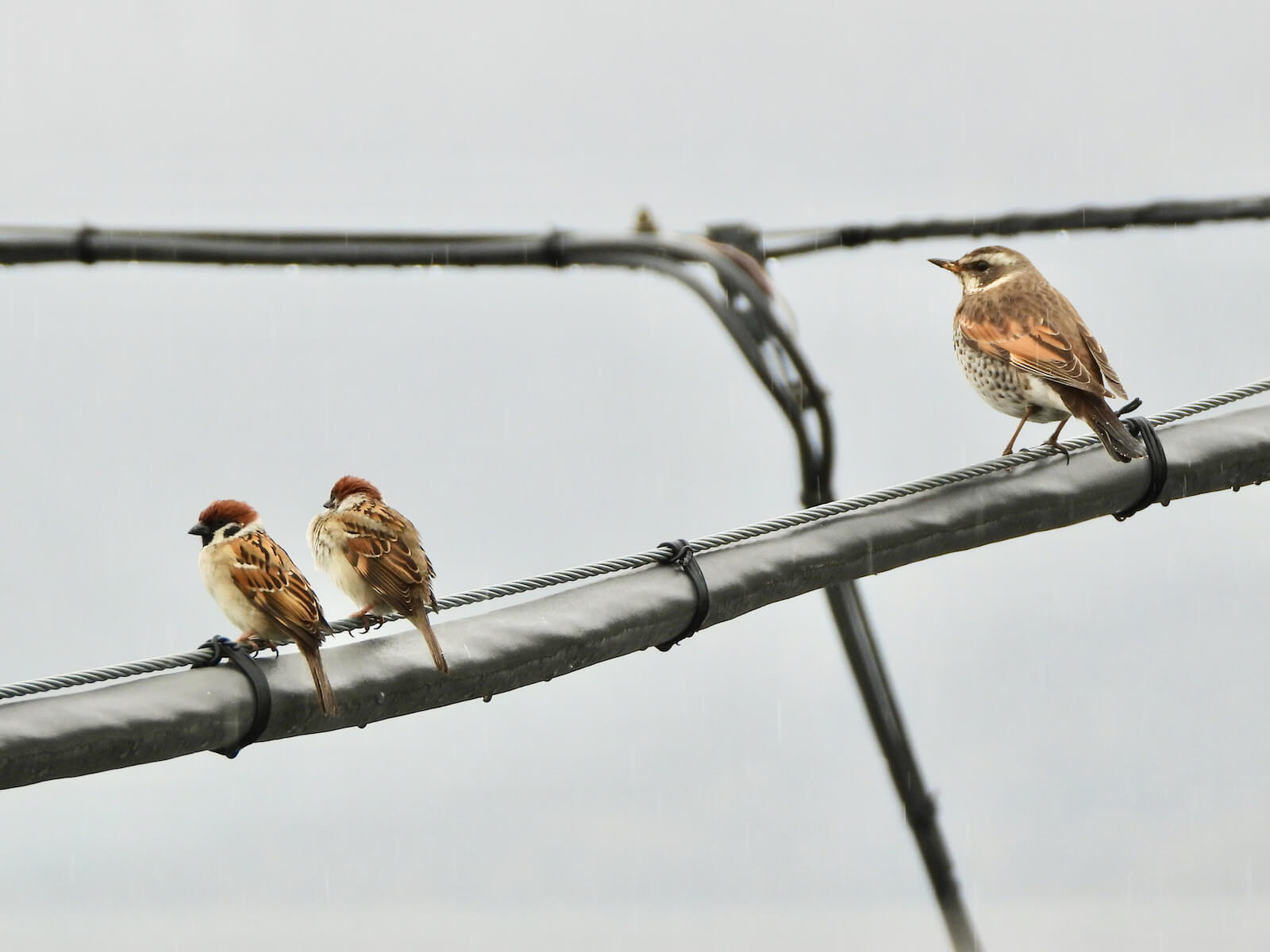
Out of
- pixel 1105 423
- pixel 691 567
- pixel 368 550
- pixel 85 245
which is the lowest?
pixel 691 567

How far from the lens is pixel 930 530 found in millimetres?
4457

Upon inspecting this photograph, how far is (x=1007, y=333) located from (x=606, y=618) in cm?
300

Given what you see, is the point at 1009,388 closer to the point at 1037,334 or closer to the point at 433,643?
the point at 1037,334

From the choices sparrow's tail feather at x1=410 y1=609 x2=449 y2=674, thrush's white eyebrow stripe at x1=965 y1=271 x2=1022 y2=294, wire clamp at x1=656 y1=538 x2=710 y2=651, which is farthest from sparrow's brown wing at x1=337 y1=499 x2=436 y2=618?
Result: thrush's white eyebrow stripe at x1=965 y1=271 x2=1022 y2=294

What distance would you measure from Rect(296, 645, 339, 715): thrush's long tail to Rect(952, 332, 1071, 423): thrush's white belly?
3.37 metres

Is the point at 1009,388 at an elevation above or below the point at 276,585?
above

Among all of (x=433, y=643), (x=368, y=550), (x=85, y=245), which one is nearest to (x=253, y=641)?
(x=368, y=550)

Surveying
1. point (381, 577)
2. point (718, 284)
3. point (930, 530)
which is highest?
point (718, 284)

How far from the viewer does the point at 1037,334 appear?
5.91 meters

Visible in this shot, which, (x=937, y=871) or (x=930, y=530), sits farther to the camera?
(x=937, y=871)

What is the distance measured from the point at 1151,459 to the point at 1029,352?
1.00 meters

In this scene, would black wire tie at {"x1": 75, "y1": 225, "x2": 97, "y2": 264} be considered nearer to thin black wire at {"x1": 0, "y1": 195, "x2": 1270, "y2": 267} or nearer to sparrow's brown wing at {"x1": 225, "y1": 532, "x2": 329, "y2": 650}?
thin black wire at {"x1": 0, "y1": 195, "x2": 1270, "y2": 267}

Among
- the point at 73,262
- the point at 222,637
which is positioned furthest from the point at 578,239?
the point at 222,637

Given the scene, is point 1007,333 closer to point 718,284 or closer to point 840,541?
point 718,284
